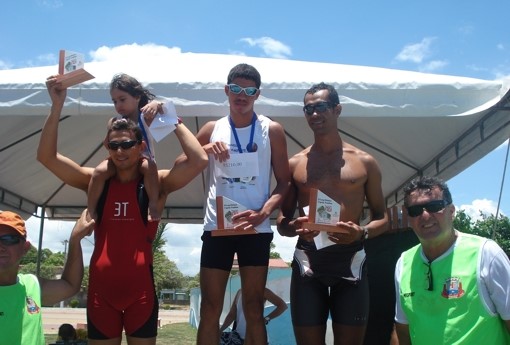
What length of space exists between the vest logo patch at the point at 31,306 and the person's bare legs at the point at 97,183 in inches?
22.1

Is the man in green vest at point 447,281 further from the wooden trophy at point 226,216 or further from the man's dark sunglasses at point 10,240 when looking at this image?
the man's dark sunglasses at point 10,240

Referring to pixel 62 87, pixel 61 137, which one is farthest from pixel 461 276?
pixel 61 137

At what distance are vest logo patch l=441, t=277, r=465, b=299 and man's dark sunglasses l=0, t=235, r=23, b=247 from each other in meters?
2.00

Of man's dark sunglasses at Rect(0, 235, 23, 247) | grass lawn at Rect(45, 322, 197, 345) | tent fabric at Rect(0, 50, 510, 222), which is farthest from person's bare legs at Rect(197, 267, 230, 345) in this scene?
grass lawn at Rect(45, 322, 197, 345)

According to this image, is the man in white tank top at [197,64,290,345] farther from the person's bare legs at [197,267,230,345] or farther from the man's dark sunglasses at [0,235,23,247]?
the man's dark sunglasses at [0,235,23,247]

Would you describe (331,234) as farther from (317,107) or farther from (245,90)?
(245,90)

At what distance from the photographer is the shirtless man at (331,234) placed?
3131 millimetres

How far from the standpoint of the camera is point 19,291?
2.53 meters

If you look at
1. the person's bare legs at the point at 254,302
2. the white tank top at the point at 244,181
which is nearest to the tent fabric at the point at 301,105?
the white tank top at the point at 244,181

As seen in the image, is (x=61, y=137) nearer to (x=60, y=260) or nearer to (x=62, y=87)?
(x=62, y=87)

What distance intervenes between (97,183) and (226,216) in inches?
29.1

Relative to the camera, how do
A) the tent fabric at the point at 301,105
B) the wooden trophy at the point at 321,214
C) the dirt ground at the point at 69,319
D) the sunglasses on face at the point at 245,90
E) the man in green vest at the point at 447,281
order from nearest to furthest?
the man in green vest at the point at 447,281 → the wooden trophy at the point at 321,214 → the sunglasses on face at the point at 245,90 → the tent fabric at the point at 301,105 → the dirt ground at the point at 69,319

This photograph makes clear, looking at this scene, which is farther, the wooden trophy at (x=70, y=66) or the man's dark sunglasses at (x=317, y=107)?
the man's dark sunglasses at (x=317, y=107)

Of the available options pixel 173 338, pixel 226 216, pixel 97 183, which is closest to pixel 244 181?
pixel 226 216
